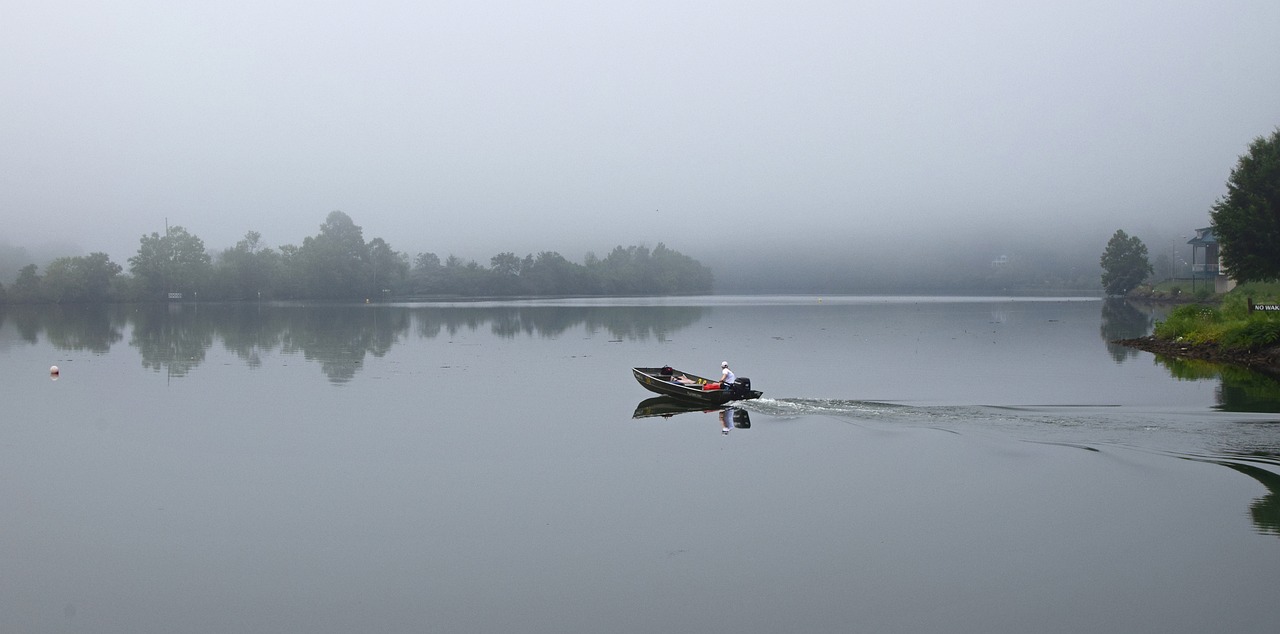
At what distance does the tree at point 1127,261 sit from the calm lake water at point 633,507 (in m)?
133

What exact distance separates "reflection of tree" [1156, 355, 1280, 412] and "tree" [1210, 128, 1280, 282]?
14.4m

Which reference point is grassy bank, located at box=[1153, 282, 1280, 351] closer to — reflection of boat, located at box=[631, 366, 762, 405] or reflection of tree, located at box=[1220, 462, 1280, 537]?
reflection of boat, located at box=[631, 366, 762, 405]

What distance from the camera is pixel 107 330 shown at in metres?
84.2

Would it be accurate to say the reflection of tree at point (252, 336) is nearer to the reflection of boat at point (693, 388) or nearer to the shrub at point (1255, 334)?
the reflection of boat at point (693, 388)

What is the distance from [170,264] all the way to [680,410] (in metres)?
169

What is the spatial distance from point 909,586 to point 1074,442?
14.0 meters

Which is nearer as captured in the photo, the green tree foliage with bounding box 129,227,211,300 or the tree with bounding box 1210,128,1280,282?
the tree with bounding box 1210,128,1280,282

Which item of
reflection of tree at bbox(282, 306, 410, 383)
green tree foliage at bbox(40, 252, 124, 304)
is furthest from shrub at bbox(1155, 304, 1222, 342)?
green tree foliage at bbox(40, 252, 124, 304)

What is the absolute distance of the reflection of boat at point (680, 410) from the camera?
32.4 metres

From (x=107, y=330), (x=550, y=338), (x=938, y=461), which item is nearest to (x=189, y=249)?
(x=107, y=330)

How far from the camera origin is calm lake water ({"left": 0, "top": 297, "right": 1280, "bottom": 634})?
46.9ft

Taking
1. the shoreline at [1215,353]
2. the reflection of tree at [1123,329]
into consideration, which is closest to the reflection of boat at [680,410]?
the shoreline at [1215,353]

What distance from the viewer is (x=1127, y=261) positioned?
162 meters

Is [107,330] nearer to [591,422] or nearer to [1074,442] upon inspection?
[591,422]
